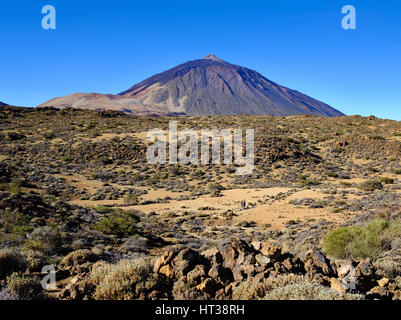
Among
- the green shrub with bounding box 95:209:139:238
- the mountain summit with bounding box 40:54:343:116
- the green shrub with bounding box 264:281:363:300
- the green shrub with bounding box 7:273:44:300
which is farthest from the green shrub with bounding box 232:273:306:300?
the mountain summit with bounding box 40:54:343:116

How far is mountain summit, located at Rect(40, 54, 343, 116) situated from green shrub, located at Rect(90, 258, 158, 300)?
12451cm

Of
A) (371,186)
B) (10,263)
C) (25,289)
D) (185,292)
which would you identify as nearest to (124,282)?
(185,292)

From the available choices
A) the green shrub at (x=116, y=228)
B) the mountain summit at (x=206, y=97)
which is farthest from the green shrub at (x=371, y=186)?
the mountain summit at (x=206, y=97)

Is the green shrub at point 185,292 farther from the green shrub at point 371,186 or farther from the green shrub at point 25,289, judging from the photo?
the green shrub at point 371,186

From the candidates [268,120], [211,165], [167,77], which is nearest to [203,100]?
[167,77]

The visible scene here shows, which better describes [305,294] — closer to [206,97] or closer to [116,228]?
[116,228]

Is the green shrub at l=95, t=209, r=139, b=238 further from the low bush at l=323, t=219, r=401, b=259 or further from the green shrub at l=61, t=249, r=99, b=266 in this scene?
the low bush at l=323, t=219, r=401, b=259

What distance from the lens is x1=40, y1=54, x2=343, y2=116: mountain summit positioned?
13825 centimetres

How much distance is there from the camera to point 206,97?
15112cm

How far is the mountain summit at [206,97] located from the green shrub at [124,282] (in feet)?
408

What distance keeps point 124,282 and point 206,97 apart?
498ft

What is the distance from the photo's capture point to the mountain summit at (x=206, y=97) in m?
138
